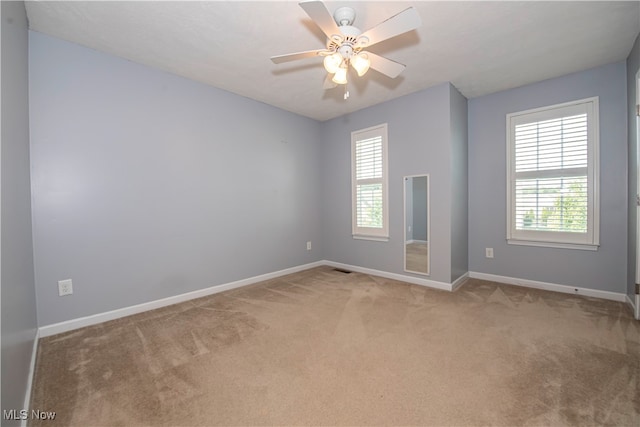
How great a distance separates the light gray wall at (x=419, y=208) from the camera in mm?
3568

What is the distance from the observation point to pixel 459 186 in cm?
358

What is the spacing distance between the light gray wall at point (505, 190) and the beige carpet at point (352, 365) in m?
0.42

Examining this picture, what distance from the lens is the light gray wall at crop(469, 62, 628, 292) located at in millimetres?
2871

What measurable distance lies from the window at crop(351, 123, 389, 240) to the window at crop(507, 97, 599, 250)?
64.0 inches

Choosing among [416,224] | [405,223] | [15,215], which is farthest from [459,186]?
[15,215]

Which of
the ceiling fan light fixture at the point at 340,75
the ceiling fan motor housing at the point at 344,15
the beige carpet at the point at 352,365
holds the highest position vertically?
the ceiling fan motor housing at the point at 344,15

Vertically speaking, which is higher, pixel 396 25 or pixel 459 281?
pixel 396 25

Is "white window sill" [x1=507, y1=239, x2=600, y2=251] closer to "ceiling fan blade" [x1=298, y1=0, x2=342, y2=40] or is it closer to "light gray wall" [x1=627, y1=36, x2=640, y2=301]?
"light gray wall" [x1=627, y1=36, x2=640, y2=301]

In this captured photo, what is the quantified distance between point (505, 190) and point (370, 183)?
1.81m

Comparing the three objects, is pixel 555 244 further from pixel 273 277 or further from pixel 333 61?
pixel 273 277

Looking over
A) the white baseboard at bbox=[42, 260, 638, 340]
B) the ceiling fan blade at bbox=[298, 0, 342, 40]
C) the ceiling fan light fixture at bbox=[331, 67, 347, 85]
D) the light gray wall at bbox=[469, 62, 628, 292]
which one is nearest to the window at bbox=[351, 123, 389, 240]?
the white baseboard at bbox=[42, 260, 638, 340]

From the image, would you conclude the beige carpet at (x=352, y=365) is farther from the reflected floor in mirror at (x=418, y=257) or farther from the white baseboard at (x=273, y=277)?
the reflected floor in mirror at (x=418, y=257)

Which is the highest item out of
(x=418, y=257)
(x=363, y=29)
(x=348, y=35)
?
(x=363, y=29)

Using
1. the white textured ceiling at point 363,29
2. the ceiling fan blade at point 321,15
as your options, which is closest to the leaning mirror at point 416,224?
the white textured ceiling at point 363,29
